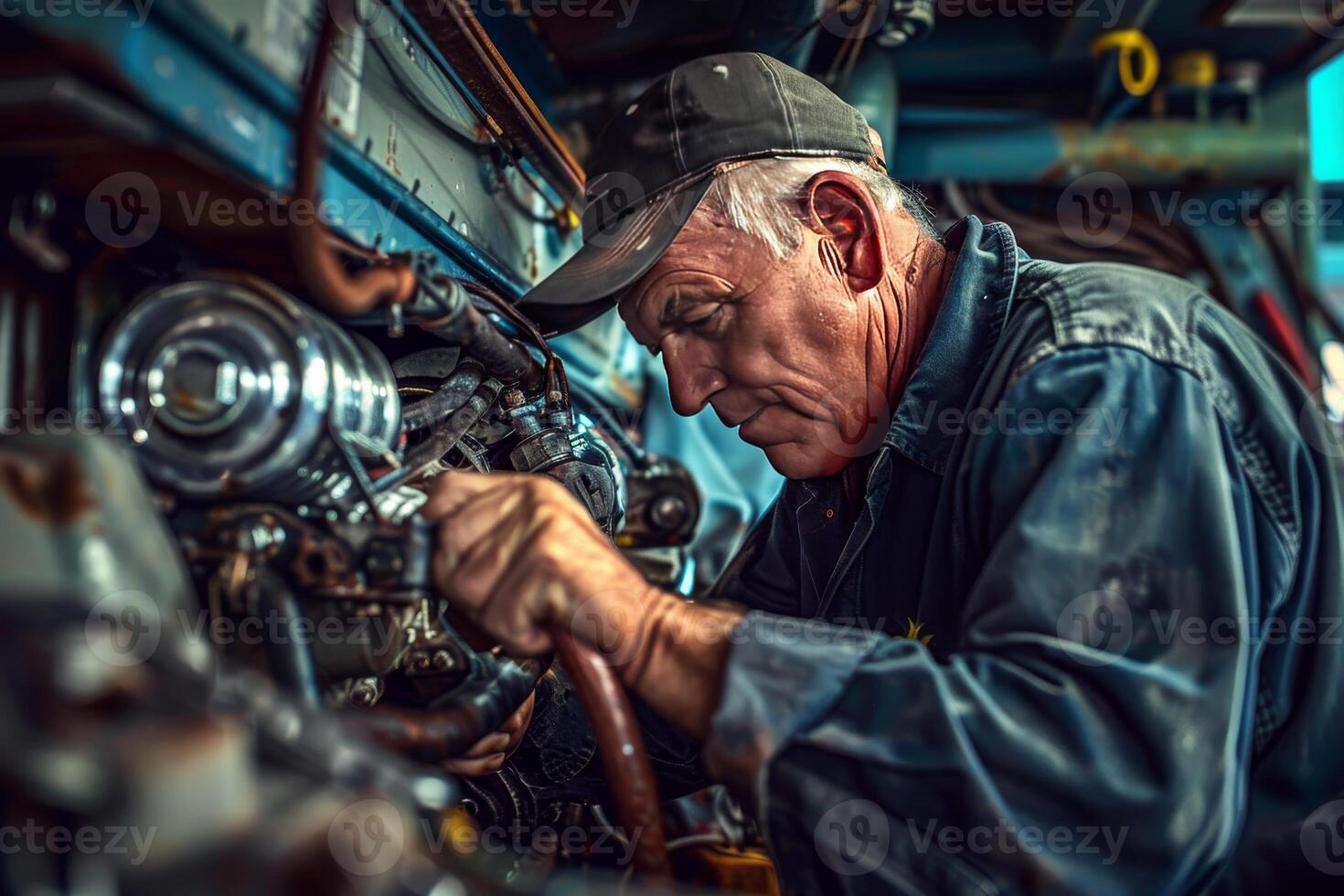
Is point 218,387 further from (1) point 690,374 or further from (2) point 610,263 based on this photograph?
(1) point 690,374

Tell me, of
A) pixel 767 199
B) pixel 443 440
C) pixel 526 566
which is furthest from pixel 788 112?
pixel 526 566

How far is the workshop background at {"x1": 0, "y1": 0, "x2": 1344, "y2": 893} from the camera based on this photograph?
1.78 feet

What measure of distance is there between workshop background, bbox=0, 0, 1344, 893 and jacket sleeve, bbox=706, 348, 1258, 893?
0.19 m

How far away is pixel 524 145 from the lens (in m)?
1.46

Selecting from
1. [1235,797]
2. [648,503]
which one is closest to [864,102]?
[648,503]

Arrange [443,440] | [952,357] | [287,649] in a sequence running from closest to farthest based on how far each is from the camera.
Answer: [287,649]
[443,440]
[952,357]

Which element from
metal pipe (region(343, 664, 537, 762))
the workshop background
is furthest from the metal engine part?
metal pipe (region(343, 664, 537, 762))

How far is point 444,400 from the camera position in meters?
1.16

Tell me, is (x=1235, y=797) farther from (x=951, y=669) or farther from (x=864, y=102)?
(x=864, y=102)

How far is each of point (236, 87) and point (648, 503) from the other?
114 centimetres

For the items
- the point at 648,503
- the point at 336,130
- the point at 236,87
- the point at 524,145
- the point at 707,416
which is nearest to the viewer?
the point at 236,87

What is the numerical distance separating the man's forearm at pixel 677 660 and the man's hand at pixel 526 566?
0.06ft

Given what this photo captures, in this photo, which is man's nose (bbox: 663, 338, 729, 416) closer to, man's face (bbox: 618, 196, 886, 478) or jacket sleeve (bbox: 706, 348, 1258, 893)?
man's face (bbox: 618, 196, 886, 478)

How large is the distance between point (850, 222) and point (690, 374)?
0.30m
